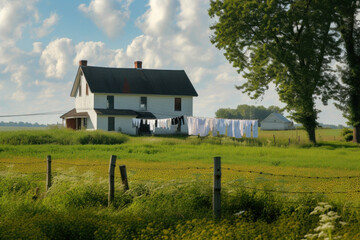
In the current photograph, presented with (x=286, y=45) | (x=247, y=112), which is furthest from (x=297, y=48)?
(x=247, y=112)

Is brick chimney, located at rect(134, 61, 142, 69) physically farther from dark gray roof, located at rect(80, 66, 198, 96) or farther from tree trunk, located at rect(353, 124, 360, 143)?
tree trunk, located at rect(353, 124, 360, 143)

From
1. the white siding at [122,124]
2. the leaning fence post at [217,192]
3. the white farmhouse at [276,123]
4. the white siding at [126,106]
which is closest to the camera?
the leaning fence post at [217,192]

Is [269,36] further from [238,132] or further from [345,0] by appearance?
[238,132]

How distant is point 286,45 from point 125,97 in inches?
818

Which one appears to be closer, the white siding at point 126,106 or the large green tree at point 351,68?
the large green tree at point 351,68

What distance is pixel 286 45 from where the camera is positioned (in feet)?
136

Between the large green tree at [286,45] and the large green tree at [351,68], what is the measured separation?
129 centimetres

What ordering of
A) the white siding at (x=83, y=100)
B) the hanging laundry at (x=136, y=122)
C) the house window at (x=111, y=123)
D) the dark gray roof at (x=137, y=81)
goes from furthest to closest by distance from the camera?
the dark gray roof at (x=137, y=81), the white siding at (x=83, y=100), the house window at (x=111, y=123), the hanging laundry at (x=136, y=122)

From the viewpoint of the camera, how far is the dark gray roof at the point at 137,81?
52.4 metres

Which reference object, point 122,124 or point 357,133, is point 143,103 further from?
point 357,133

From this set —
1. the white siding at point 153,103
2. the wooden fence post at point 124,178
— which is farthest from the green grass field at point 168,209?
the white siding at point 153,103

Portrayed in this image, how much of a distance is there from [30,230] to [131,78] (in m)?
47.6

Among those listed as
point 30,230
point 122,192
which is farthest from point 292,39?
point 30,230

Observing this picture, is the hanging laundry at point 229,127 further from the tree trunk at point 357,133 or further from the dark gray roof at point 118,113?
the dark gray roof at point 118,113
